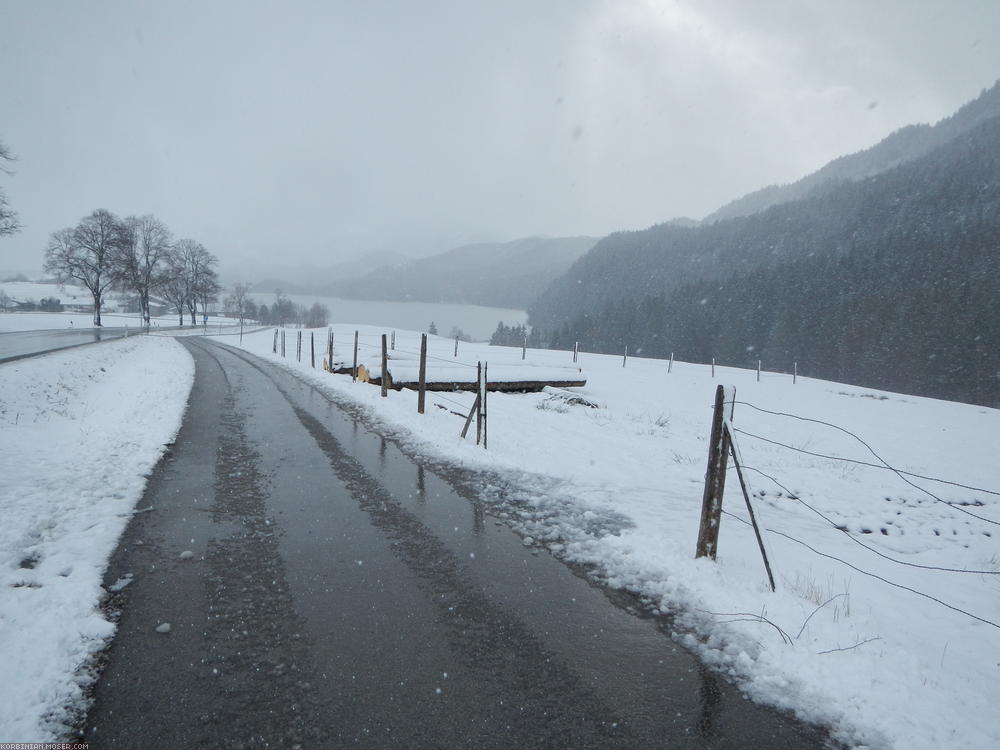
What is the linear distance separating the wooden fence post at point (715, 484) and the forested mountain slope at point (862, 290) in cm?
6970

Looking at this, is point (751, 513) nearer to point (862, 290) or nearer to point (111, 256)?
point (111, 256)

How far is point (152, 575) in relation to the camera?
3.91 metres

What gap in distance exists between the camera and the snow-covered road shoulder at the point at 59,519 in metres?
2.62

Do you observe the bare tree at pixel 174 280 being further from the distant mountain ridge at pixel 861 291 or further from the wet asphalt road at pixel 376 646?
the distant mountain ridge at pixel 861 291

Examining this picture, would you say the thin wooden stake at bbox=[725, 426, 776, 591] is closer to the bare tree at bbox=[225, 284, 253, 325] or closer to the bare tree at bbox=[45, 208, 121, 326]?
the bare tree at bbox=[45, 208, 121, 326]

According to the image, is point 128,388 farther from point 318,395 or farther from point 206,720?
point 206,720

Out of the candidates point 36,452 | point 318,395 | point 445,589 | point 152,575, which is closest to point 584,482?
point 445,589

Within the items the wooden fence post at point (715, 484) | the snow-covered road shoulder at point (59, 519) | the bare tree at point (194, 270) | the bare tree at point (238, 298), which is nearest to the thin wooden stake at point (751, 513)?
the wooden fence post at point (715, 484)

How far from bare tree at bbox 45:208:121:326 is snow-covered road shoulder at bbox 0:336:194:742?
1774 inches

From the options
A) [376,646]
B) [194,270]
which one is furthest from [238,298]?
[376,646]

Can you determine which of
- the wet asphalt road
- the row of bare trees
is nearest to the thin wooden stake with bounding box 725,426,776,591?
the wet asphalt road

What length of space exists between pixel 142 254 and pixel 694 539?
6831cm

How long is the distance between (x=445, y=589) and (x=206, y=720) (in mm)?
1848

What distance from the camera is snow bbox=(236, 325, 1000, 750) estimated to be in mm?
2984
